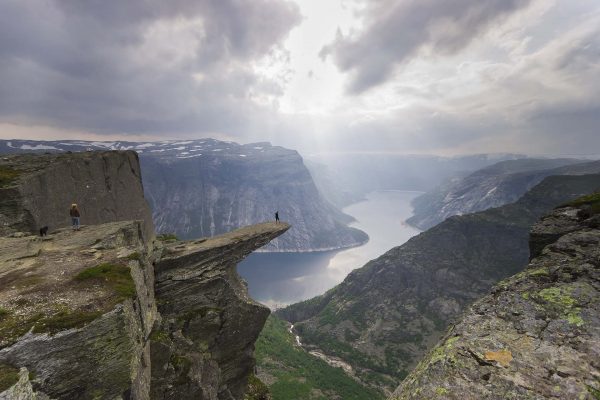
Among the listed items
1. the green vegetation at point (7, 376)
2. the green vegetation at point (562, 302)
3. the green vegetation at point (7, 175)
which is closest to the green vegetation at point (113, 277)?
the green vegetation at point (7, 376)

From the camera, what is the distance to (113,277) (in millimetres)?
17562

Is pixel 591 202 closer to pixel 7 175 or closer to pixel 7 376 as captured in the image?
pixel 7 376

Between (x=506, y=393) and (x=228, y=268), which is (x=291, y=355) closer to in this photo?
(x=228, y=268)

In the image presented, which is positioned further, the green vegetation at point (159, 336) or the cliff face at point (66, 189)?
the cliff face at point (66, 189)

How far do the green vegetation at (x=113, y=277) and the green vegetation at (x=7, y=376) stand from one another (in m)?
4.93

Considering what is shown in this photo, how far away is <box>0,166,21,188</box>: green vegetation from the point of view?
27.2 meters

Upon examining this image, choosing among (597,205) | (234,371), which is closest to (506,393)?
(597,205)

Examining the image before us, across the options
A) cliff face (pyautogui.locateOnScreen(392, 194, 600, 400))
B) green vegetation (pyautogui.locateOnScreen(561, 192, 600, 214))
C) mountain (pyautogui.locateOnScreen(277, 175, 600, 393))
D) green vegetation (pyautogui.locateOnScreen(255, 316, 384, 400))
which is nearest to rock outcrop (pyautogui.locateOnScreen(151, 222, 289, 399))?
cliff face (pyautogui.locateOnScreen(392, 194, 600, 400))

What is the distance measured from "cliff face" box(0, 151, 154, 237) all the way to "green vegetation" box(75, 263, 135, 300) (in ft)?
48.8

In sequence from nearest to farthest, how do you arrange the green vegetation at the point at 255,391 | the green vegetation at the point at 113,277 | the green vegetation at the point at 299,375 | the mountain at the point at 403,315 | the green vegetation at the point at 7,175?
1. the green vegetation at the point at 113,277
2. the green vegetation at the point at 7,175
3. the green vegetation at the point at 255,391
4. the green vegetation at the point at 299,375
5. the mountain at the point at 403,315

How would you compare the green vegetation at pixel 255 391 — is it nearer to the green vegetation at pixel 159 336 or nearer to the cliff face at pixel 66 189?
the green vegetation at pixel 159 336

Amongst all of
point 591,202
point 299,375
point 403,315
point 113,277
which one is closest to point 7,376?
point 113,277

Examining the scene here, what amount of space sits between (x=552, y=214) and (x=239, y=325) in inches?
1072

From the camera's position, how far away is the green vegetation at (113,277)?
656 inches
